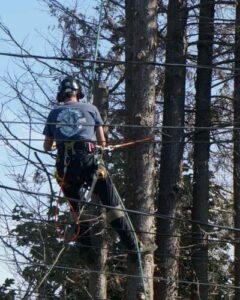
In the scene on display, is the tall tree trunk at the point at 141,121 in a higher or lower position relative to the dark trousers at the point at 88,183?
higher

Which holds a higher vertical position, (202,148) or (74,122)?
(202,148)

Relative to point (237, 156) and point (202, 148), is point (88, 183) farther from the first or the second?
point (237, 156)

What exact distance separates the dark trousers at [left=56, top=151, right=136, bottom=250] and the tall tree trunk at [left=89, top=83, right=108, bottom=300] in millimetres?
2176

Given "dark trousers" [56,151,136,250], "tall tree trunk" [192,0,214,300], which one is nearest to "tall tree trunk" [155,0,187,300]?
"tall tree trunk" [192,0,214,300]

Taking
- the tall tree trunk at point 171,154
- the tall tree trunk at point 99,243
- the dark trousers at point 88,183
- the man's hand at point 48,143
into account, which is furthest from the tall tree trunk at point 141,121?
the man's hand at point 48,143

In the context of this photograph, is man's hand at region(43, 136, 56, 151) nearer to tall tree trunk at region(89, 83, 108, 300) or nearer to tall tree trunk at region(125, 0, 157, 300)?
tall tree trunk at region(125, 0, 157, 300)

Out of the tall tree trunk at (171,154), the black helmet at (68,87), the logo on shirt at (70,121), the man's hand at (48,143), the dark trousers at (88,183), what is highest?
the tall tree trunk at (171,154)

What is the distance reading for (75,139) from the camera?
1256 centimetres

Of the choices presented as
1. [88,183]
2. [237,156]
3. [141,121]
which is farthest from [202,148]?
[88,183]

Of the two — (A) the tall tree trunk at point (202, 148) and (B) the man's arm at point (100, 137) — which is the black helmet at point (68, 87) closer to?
(B) the man's arm at point (100, 137)

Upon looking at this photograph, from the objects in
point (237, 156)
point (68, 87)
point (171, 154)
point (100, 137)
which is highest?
point (237, 156)

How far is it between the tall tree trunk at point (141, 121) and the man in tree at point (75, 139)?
6.28 feet

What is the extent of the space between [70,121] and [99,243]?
137 inches

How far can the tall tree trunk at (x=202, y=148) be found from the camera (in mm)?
20000
